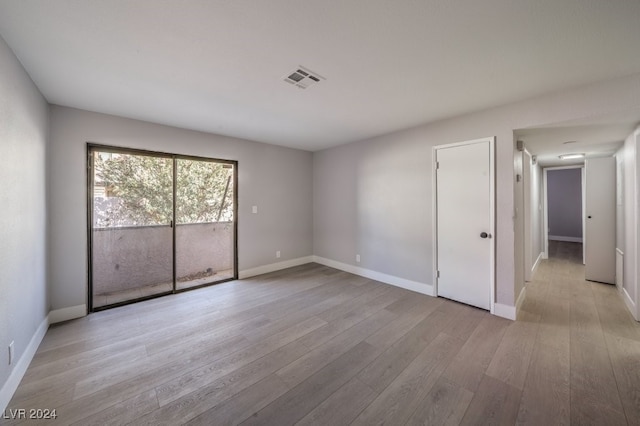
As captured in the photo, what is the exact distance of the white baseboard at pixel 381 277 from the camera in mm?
3546

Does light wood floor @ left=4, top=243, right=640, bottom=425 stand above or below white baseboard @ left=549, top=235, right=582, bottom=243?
below

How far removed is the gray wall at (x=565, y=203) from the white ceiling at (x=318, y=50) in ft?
26.6

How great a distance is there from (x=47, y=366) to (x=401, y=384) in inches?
113

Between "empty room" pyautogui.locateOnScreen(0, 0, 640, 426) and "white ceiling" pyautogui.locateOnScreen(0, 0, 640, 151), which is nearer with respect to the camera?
"white ceiling" pyautogui.locateOnScreen(0, 0, 640, 151)

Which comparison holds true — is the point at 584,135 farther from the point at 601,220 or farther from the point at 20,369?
the point at 20,369

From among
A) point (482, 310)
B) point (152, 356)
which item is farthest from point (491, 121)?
point (152, 356)

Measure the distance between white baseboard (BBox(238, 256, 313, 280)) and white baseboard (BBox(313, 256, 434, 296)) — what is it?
1.08ft

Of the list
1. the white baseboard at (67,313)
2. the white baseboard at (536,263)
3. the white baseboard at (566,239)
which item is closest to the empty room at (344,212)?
the white baseboard at (67,313)

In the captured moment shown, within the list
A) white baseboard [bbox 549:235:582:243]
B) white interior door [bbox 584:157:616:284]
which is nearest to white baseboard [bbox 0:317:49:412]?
white interior door [bbox 584:157:616:284]

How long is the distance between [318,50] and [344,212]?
127 inches

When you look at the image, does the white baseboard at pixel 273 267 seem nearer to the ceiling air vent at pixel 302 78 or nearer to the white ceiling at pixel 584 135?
the ceiling air vent at pixel 302 78

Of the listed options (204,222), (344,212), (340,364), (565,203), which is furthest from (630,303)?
(565,203)

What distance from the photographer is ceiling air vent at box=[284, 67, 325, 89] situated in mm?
2107

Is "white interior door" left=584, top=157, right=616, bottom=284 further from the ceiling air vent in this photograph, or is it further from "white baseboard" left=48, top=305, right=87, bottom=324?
"white baseboard" left=48, top=305, right=87, bottom=324
